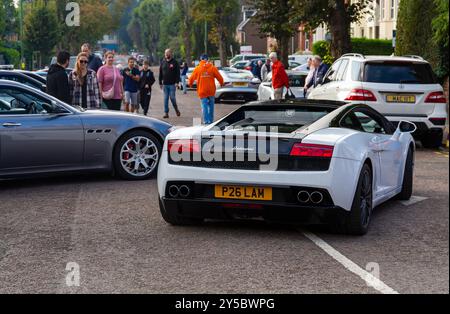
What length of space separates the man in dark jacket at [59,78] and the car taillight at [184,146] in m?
6.68

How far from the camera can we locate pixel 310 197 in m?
7.00

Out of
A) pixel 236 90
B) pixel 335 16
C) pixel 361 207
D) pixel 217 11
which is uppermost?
pixel 217 11

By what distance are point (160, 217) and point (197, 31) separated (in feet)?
360

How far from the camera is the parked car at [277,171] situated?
702 cm

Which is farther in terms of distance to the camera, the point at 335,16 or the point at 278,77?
the point at 335,16

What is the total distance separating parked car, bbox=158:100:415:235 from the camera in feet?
23.0

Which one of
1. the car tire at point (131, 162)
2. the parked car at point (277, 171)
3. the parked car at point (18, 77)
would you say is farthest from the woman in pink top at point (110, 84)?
the parked car at point (277, 171)

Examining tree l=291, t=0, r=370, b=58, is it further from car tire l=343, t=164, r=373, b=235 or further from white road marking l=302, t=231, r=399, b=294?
white road marking l=302, t=231, r=399, b=294

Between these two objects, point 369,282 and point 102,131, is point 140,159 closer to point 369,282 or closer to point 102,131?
point 102,131

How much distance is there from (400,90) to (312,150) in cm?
832

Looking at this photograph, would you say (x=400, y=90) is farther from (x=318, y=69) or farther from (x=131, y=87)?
(x=131, y=87)

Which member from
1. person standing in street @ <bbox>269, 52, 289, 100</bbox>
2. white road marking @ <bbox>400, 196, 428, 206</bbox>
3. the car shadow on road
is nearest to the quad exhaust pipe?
white road marking @ <bbox>400, 196, 428, 206</bbox>

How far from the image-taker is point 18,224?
8.23 metres

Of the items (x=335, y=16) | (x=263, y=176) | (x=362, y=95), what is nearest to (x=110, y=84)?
(x=362, y=95)
